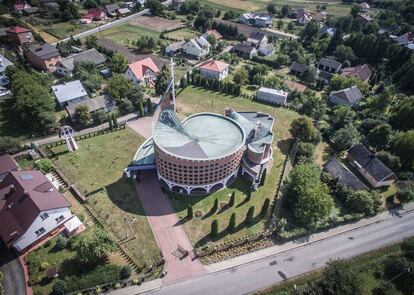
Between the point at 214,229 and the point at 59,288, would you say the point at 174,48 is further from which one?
the point at 59,288

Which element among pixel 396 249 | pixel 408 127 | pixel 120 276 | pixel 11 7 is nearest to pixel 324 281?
pixel 396 249

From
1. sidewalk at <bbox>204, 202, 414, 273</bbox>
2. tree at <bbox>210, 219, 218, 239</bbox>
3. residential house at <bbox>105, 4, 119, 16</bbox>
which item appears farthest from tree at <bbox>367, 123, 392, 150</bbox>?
residential house at <bbox>105, 4, 119, 16</bbox>

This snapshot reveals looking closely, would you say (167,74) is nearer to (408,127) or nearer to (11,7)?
(408,127)

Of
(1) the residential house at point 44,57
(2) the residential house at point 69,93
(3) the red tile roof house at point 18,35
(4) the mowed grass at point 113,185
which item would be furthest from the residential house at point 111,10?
(4) the mowed grass at point 113,185

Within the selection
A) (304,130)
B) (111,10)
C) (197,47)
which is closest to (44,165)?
(304,130)

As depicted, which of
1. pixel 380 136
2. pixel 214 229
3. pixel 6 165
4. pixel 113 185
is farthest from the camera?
pixel 380 136

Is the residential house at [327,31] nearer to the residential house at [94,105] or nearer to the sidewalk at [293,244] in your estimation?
the sidewalk at [293,244]

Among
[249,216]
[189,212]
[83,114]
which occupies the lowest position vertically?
[189,212]
